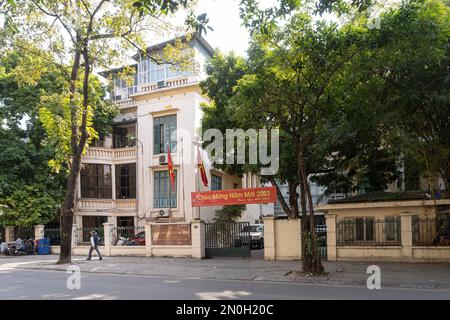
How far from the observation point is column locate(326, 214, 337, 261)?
56.7 ft

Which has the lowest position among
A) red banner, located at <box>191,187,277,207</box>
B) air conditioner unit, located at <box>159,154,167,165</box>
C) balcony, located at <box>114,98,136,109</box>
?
red banner, located at <box>191,187,277,207</box>

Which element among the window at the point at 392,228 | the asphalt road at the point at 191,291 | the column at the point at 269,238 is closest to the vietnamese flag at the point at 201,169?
the column at the point at 269,238

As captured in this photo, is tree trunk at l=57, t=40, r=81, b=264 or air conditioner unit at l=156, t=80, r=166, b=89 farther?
air conditioner unit at l=156, t=80, r=166, b=89

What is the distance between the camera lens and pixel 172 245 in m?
21.1

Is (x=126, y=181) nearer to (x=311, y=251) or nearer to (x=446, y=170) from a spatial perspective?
(x=311, y=251)

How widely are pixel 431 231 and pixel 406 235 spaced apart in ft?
4.13

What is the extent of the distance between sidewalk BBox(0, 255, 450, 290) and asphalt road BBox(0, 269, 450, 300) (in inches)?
30.5

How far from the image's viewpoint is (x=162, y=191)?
27500 mm

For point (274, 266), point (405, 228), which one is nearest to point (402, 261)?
point (405, 228)

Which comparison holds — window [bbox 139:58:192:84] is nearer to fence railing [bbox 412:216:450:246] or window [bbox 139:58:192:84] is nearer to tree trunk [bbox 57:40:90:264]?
tree trunk [bbox 57:40:90:264]

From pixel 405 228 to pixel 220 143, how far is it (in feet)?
31.1

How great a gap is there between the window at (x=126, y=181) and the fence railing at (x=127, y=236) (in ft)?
17.8

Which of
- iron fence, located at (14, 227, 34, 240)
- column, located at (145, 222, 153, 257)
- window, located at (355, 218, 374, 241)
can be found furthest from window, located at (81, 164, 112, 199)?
window, located at (355, 218, 374, 241)

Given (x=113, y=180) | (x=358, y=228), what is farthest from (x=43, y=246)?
(x=358, y=228)
